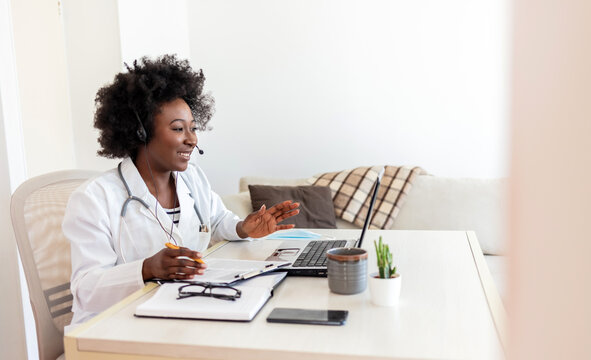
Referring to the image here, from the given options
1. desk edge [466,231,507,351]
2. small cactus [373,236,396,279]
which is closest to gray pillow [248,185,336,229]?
desk edge [466,231,507,351]

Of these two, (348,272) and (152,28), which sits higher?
(152,28)

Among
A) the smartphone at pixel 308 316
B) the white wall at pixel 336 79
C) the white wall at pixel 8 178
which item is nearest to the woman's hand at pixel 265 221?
the smartphone at pixel 308 316

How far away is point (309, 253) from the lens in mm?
1405

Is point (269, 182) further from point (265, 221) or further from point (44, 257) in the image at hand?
point (44, 257)

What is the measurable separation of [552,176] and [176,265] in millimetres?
1052

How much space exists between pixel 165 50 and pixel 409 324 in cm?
261

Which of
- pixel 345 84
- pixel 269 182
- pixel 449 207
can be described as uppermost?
pixel 345 84

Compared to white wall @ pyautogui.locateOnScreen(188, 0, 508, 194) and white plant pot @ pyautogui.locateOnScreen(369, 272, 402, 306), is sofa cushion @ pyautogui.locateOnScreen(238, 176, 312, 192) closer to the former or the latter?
white wall @ pyautogui.locateOnScreen(188, 0, 508, 194)

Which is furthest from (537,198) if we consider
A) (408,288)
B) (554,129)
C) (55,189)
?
(55,189)

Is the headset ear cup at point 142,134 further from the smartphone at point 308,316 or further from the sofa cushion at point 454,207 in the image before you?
the sofa cushion at point 454,207

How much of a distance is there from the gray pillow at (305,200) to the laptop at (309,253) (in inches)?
45.6

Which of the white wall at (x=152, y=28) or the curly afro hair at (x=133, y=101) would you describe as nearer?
the curly afro hair at (x=133, y=101)

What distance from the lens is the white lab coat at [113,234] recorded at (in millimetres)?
1239

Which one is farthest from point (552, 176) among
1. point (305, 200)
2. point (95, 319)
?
point (305, 200)
